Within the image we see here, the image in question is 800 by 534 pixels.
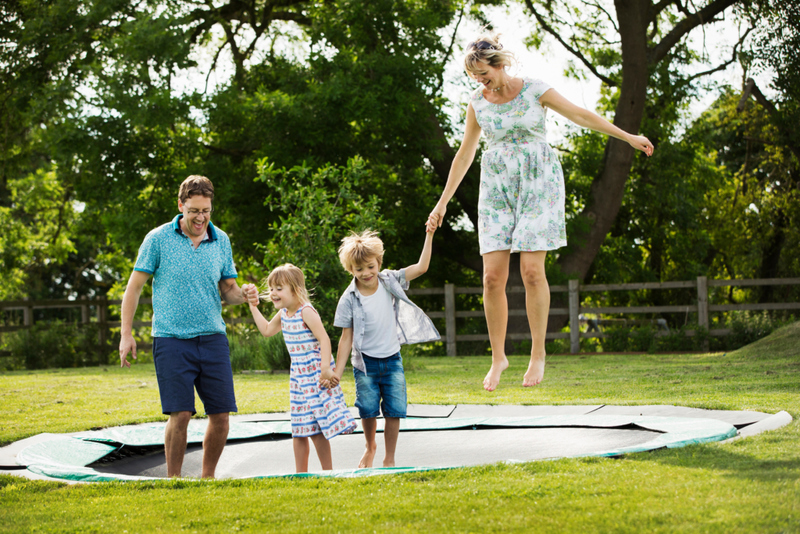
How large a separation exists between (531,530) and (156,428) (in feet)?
11.3

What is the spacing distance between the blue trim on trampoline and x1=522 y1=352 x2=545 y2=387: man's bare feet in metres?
0.63

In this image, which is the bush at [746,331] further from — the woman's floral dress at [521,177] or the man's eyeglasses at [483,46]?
the man's eyeglasses at [483,46]

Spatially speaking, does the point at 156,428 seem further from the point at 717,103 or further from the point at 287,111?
the point at 717,103

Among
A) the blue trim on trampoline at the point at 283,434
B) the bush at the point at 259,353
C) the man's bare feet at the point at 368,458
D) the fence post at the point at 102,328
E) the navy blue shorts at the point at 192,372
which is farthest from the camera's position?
the fence post at the point at 102,328

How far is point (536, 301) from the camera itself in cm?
390

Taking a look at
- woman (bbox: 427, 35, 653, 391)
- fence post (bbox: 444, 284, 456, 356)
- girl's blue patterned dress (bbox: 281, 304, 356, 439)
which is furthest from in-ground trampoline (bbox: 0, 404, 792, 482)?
fence post (bbox: 444, 284, 456, 356)

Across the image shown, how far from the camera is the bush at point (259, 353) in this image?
9641mm

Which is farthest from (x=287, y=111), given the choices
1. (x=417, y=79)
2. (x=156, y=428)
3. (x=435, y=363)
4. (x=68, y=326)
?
(x=156, y=428)

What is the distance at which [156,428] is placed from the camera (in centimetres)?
497

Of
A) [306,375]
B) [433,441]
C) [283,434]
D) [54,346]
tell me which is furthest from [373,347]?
[54,346]

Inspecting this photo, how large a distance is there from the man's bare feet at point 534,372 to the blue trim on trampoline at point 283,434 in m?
0.63

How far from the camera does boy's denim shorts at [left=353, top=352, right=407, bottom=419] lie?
3.86 meters

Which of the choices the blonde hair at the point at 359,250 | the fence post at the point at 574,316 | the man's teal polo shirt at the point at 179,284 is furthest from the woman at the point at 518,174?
the fence post at the point at 574,316

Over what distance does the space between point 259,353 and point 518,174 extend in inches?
270
